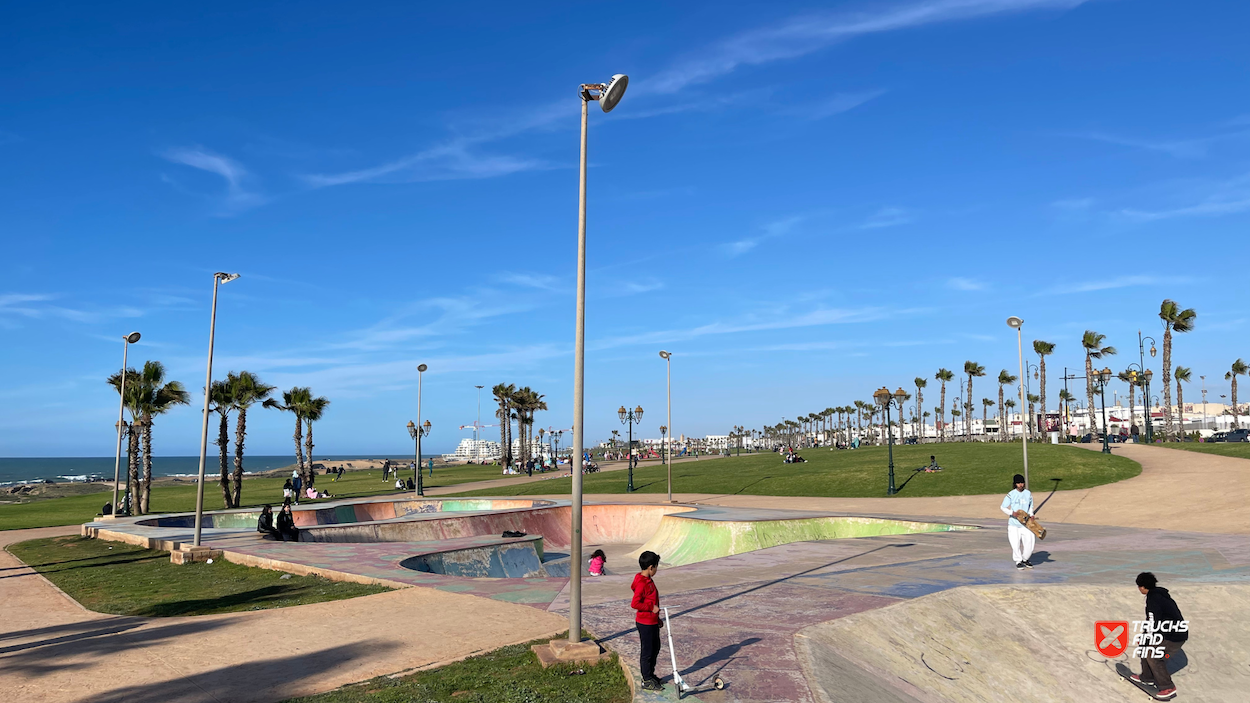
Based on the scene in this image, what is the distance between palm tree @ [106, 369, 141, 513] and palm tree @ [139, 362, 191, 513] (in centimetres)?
23

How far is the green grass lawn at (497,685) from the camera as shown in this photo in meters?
7.43

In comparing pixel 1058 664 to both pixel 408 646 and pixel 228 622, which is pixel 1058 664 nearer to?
pixel 408 646

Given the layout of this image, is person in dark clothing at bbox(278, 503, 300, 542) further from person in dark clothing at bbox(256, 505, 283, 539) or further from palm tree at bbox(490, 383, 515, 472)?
palm tree at bbox(490, 383, 515, 472)

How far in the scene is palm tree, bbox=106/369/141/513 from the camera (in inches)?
1268

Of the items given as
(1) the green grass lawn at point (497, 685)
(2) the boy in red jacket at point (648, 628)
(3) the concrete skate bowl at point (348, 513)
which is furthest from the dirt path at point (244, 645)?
(3) the concrete skate bowl at point (348, 513)

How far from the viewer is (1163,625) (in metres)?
9.68

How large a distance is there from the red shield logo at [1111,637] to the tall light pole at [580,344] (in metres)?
8.58

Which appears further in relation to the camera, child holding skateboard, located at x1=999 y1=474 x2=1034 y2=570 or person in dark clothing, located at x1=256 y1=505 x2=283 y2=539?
person in dark clothing, located at x1=256 y1=505 x2=283 y2=539

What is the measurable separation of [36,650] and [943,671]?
12.5 m

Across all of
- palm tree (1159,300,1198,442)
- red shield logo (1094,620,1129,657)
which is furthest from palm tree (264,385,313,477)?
palm tree (1159,300,1198,442)

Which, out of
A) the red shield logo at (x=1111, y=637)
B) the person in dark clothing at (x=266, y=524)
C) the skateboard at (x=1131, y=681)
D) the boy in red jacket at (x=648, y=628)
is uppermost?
the boy in red jacket at (x=648, y=628)

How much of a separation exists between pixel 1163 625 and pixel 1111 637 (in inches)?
74.9

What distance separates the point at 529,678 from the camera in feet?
26.4

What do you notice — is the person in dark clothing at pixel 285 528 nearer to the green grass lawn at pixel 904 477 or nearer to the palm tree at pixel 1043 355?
the green grass lawn at pixel 904 477
